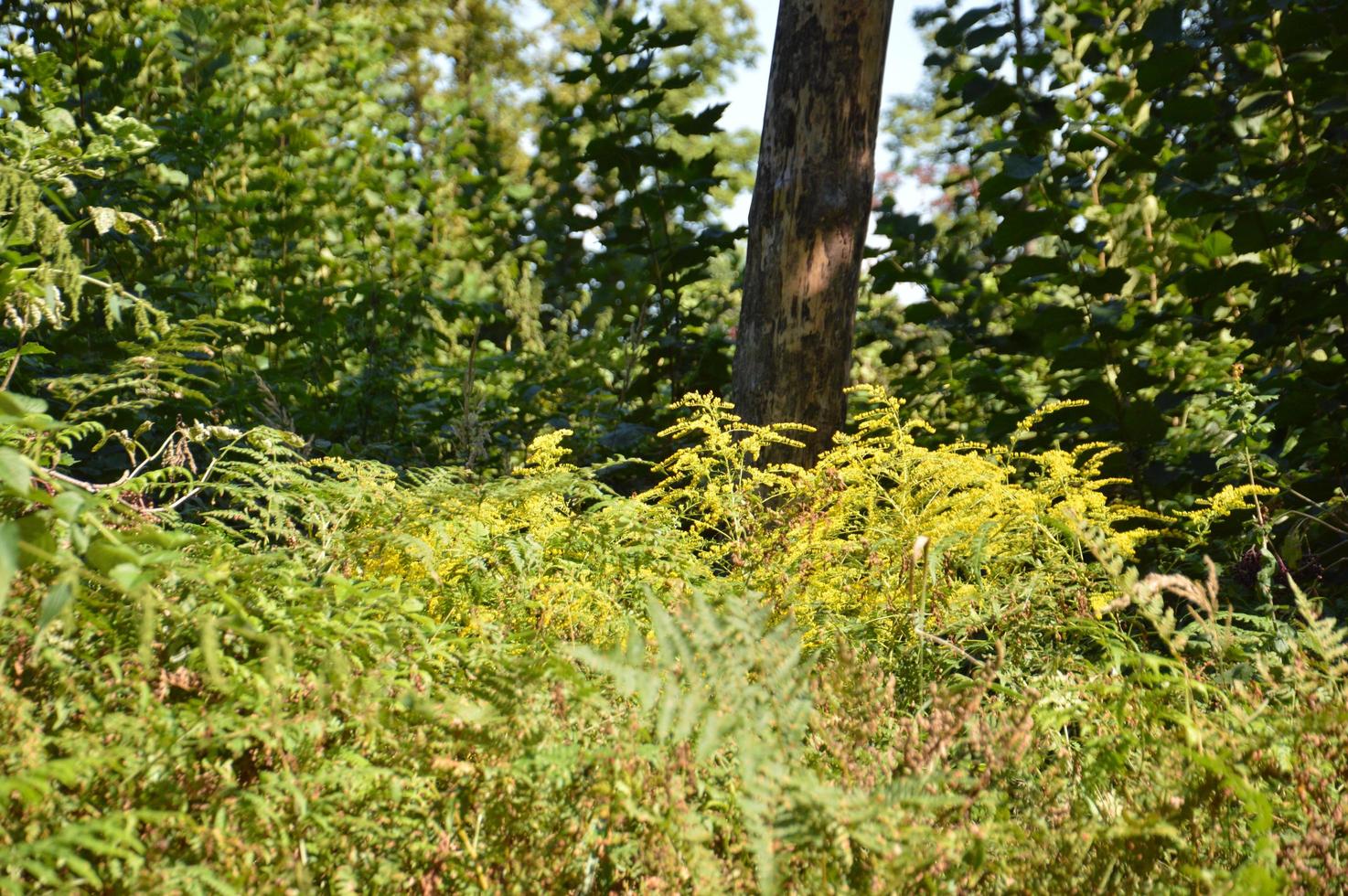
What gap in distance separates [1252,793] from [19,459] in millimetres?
1436

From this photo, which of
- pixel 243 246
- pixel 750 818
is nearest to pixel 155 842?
pixel 750 818

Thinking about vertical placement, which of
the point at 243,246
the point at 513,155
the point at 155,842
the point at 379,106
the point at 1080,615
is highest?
the point at 513,155

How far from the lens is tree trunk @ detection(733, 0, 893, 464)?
4.07m

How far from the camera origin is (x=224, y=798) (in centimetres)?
122

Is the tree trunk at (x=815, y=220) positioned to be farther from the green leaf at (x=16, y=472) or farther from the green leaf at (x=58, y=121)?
the green leaf at (x=16, y=472)

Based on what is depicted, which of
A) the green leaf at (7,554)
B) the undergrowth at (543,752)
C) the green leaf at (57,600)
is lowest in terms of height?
the undergrowth at (543,752)

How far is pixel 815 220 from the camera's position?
410cm

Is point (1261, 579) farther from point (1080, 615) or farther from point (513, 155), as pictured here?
point (513, 155)

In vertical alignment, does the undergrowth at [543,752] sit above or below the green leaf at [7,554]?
below

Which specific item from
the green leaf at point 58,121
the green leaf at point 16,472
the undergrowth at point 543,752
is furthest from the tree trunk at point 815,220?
the green leaf at point 16,472

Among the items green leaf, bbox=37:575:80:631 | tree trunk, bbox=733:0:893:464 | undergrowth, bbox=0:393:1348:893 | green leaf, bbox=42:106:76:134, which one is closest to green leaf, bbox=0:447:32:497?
undergrowth, bbox=0:393:1348:893

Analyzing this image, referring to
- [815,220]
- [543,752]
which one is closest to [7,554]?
[543,752]

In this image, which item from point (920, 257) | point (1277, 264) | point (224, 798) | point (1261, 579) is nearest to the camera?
point (224, 798)

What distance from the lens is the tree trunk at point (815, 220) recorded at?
4.07 metres
